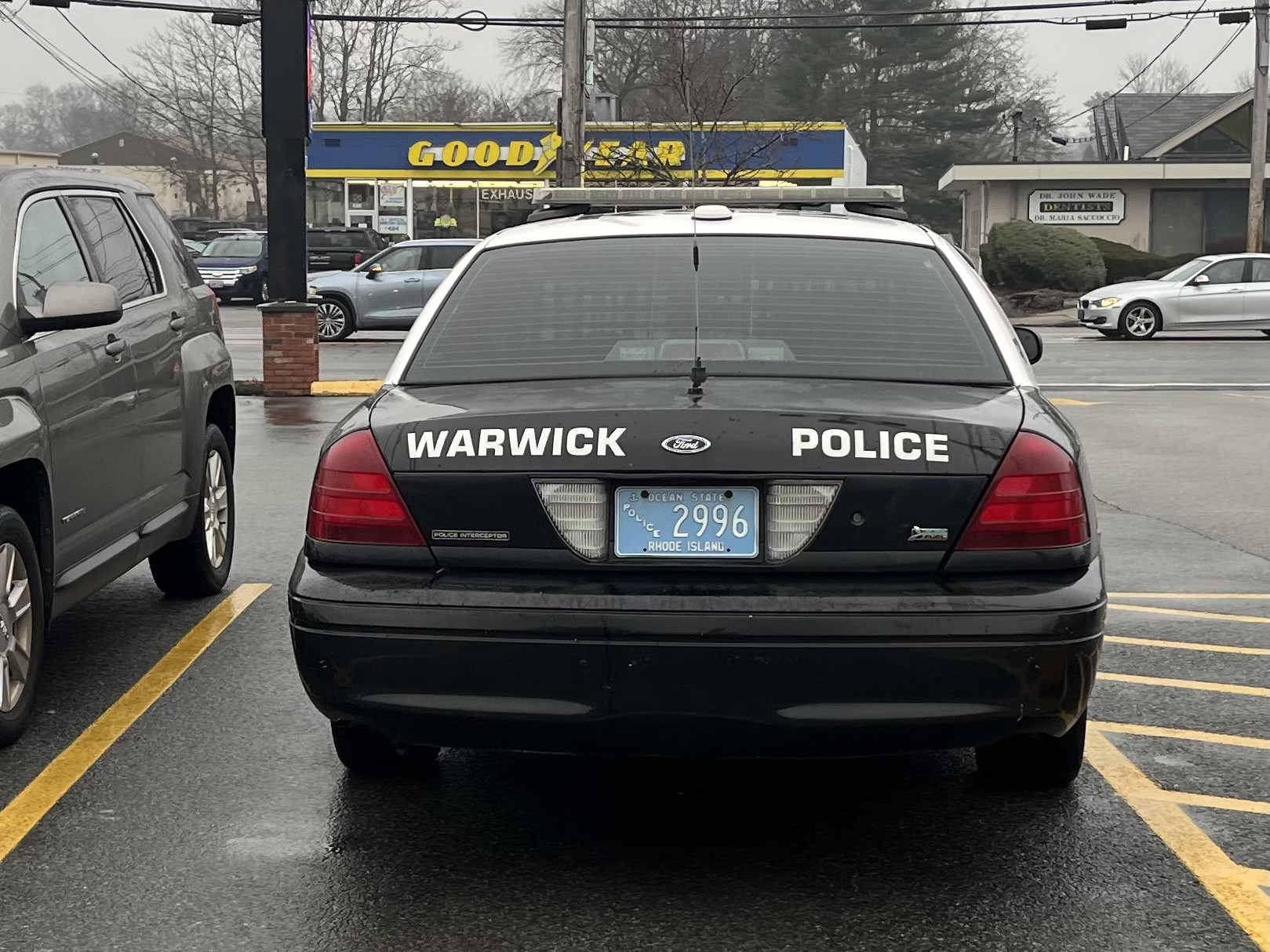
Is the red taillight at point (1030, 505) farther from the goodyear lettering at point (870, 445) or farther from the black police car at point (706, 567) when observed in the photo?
the goodyear lettering at point (870, 445)

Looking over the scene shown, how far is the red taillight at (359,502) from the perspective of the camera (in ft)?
12.3

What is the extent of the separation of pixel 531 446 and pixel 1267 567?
17.4 ft

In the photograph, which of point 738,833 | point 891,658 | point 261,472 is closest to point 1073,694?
point 891,658

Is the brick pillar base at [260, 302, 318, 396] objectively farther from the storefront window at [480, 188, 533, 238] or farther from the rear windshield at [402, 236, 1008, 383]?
the storefront window at [480, 188, 533, 238]

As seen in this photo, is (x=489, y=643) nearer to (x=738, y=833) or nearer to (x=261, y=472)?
(x=738, y=833)

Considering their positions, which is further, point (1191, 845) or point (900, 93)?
point (900, 93)

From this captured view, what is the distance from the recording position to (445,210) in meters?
45.3

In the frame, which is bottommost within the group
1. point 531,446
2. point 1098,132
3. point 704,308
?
point 531,446

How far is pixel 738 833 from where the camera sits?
4.09 meters

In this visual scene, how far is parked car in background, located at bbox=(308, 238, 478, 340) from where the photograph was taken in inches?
1003

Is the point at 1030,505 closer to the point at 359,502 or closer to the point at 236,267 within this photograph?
the point at 359,502

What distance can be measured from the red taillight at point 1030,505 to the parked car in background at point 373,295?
22082mm

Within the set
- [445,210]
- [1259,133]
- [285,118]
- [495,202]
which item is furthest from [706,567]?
[445,210]

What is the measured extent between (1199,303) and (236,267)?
64.5 feet
